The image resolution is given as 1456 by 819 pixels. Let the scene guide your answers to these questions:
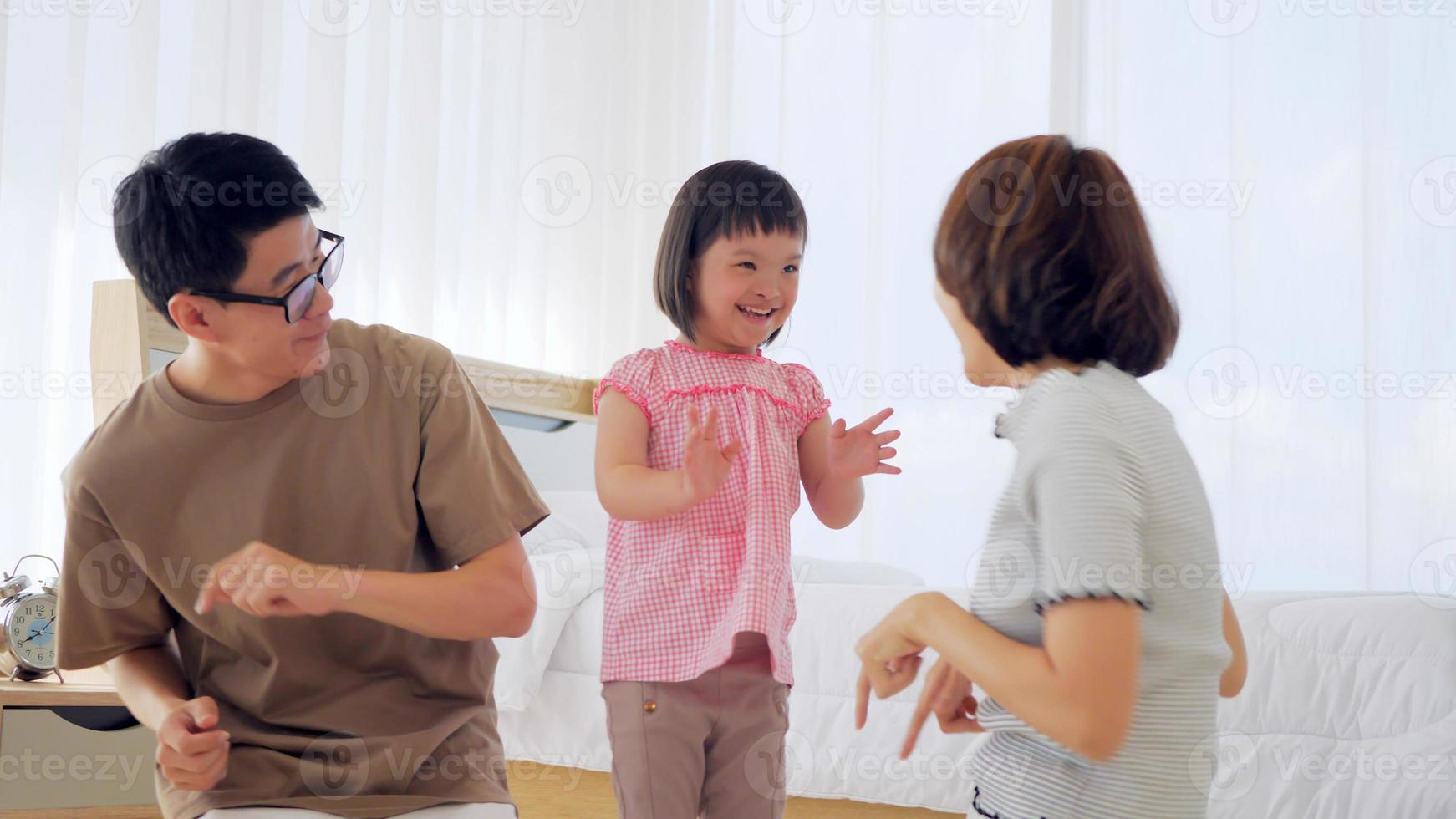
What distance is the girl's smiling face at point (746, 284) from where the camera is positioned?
152 centimetres

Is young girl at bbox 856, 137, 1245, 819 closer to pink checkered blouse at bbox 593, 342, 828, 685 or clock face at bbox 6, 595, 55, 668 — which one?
pink checkered blouse at bbox 593, 342, 828, 685

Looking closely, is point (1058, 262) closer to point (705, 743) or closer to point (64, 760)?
point (705, 743)

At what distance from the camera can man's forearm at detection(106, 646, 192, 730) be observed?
111cm

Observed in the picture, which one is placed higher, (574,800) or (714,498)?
(714,498)

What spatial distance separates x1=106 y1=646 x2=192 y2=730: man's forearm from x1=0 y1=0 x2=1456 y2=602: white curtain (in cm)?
194

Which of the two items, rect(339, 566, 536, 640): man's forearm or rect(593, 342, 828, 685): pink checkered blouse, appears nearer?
rect(339, 566, 536, 640): man's forearm

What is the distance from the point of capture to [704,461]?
4.33 feet

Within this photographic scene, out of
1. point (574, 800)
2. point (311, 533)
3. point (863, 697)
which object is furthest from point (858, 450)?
point (574, 800)

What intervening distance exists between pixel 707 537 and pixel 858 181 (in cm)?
281

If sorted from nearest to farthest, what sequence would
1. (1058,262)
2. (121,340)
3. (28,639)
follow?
(1058,262), (28,639), (121,340)

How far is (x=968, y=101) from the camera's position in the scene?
4004 mm

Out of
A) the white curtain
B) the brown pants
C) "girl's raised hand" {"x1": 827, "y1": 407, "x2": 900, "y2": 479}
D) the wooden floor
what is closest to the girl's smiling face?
"girl's raised hand" {"x1": 827, "y1": 407, "x2": 900, "y2": 479}

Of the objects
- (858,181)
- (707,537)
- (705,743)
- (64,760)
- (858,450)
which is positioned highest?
(858,181)

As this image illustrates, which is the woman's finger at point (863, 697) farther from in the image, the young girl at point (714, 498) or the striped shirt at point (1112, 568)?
the young girl at point (714, 498)
